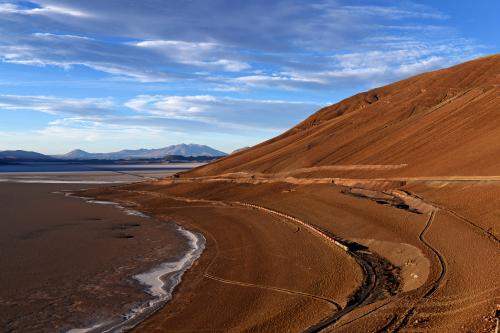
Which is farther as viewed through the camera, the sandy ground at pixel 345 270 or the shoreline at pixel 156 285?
the shoreline at pixel 156 285

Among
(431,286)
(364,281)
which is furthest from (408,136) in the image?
(431,286)

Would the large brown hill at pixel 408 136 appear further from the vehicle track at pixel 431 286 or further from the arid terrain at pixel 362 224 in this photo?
the vehicle track at pixel 431 286

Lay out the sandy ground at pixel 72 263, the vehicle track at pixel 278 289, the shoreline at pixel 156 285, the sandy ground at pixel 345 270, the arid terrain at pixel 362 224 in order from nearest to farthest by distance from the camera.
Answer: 1. the sandy ground at pixel 345 270
2. the arid terrain at pixel 362 224
3. the shoreline at pixel 156 285
4. the vehicle track at pixel 278 289
5. the sandy ground at pixel 72 263

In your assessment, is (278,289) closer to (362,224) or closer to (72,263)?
(362,224)

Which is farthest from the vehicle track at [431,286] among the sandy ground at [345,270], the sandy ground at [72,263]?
the sandy ground at [72,263]

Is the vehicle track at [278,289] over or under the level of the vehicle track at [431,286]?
under

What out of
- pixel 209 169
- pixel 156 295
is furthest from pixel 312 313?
pixel 209 169

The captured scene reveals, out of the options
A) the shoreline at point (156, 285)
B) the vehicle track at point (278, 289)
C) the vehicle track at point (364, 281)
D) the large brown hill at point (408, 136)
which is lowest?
the shoreline at point (156, 285)

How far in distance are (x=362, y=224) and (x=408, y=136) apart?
1858 cm

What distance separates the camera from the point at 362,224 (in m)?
19.3

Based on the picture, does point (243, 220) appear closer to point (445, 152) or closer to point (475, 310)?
point (445, 152)

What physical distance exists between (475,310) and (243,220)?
54.0ft

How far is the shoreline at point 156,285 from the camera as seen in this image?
37.3 feet

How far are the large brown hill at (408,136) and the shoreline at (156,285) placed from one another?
12.2 m
